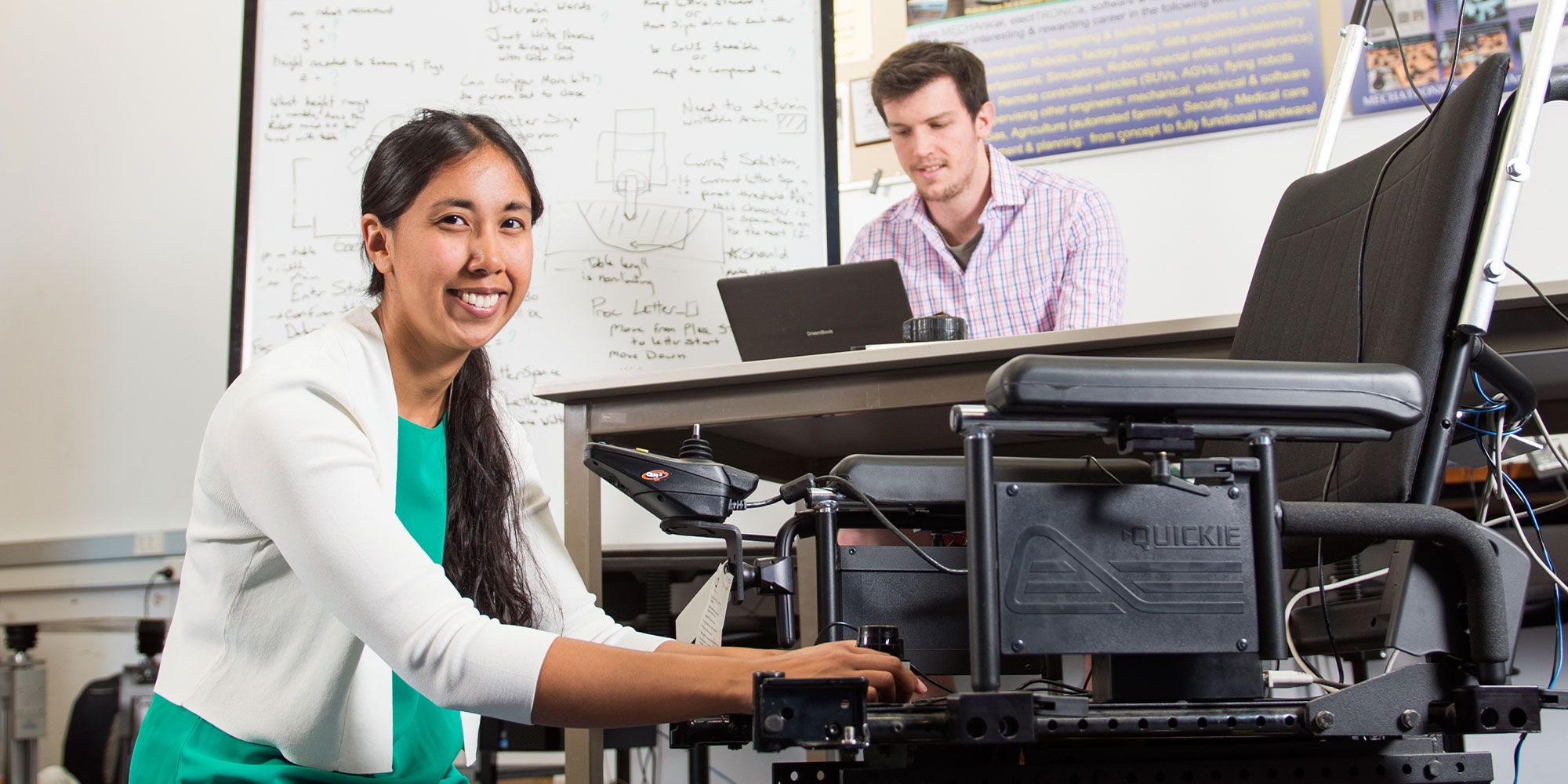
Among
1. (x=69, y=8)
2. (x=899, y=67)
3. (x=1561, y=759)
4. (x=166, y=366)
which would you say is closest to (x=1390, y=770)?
(x=1561, y=759)

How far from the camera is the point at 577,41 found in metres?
3.06

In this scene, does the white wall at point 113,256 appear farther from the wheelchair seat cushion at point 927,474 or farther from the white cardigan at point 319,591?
the wheelchair seat cushion at point 927,474

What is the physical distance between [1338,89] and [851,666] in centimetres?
134

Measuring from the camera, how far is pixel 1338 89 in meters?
1.79

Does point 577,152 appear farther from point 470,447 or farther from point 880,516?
point 880,516

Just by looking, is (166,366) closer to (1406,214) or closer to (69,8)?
(69,8)

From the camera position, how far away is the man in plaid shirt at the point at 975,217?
2879 mm

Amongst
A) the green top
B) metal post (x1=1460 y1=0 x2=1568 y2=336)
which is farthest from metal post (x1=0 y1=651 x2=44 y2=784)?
metal post (x1=1460 y1=0 x2=1568 y2=336)

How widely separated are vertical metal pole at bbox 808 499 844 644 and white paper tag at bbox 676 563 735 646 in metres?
0.08

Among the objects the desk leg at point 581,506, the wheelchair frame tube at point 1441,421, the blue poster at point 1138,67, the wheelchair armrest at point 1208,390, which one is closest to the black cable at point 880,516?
the wheelchair armrest at point 1208,390

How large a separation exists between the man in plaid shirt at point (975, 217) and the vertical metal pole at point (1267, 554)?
1.95 metres

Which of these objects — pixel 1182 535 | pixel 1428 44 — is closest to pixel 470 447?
pixel 1182 535

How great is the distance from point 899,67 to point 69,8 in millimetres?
2423

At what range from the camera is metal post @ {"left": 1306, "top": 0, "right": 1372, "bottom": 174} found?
173cm
